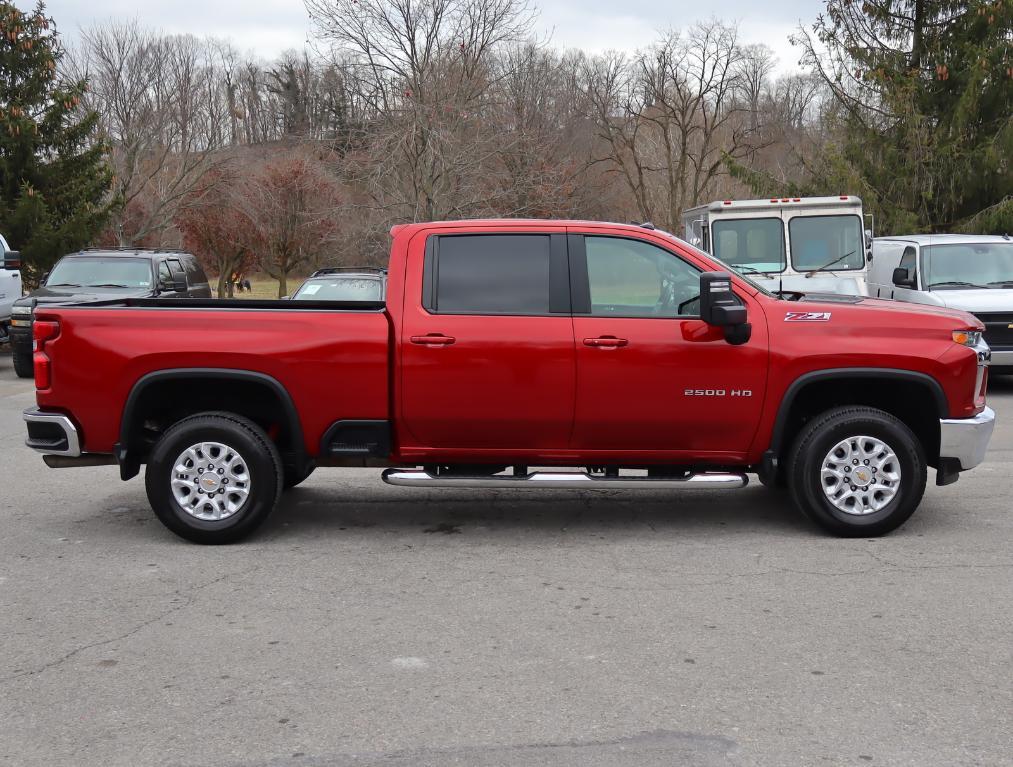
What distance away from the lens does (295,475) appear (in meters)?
7.49

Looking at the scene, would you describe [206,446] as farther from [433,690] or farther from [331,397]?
[433,690]

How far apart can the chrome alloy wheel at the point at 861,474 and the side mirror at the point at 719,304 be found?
1013 mm

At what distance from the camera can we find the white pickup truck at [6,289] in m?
17.6

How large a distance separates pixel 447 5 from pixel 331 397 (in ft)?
65.3

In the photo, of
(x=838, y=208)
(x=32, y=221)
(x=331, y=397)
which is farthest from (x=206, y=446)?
(x=32, y=221)

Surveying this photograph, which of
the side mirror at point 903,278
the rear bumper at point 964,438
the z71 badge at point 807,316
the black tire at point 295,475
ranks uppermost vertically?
the side mirror at point 903,278

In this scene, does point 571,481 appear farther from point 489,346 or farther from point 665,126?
point 665,126

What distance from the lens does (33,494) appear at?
7965 mm

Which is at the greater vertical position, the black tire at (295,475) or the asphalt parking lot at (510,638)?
the black tire at (295,475)

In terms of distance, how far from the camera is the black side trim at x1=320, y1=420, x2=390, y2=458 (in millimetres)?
6383

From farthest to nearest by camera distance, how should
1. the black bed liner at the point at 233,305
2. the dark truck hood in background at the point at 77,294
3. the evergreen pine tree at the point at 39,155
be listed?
the evergreen pine tree at the point at 39,155 < the dark truck hood in background at the point at 77,294 < the black bed liner at the point at 233,305

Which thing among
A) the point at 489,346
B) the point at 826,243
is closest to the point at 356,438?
the point at 489,346

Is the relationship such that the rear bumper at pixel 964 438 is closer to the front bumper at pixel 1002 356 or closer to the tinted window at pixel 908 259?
the front bumper at pixel 1002 356

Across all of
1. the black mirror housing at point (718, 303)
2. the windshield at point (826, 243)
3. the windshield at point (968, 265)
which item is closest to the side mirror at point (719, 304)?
the black mirror housing at point (718, 303)
